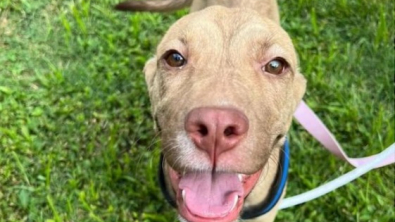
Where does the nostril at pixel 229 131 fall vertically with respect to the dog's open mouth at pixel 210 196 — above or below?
above

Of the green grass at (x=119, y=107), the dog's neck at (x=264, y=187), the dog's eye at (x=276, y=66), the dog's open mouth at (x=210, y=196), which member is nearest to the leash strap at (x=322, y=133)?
the green grass at (x=119, y=107)

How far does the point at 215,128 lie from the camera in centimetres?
266

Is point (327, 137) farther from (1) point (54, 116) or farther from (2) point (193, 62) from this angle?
(1) point (54, 116)

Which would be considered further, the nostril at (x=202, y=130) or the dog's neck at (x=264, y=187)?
the dog's neck at (x=264, y=187)

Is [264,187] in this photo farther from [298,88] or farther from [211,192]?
[211,192]

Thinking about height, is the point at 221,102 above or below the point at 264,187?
above

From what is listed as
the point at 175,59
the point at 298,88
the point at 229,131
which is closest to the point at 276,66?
the point at 298,88

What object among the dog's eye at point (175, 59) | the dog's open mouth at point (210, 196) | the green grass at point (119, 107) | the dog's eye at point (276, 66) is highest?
the dog's eye at point (175, 59)

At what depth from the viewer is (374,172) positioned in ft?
15.7

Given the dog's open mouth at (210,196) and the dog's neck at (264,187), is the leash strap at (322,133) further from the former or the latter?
the dog's open mouth at (210,196)

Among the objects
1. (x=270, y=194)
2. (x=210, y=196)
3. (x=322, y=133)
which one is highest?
(x=210, y=196)

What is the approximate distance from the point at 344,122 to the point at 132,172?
171cm

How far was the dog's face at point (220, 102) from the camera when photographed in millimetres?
2775

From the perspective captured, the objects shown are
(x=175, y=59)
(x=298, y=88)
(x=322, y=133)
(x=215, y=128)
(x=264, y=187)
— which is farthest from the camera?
(x=322, y=133)
